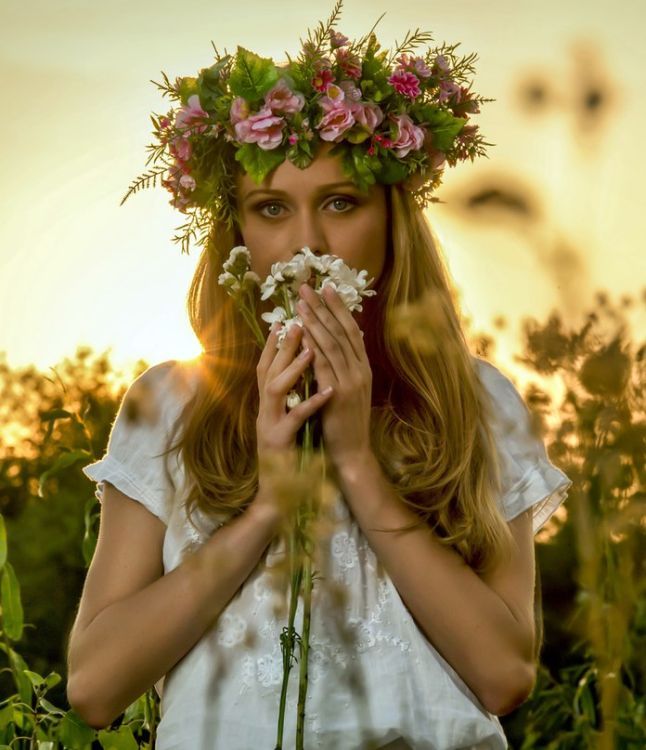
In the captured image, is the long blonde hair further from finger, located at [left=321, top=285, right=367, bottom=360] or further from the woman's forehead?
finger, located at [left=321, top=285, right=367, bottom=360]

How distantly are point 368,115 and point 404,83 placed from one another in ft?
0.44

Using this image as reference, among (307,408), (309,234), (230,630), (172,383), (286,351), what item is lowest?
(230,630)

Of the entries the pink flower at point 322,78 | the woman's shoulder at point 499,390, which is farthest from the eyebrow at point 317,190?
the woman's shoulder at point 499,390

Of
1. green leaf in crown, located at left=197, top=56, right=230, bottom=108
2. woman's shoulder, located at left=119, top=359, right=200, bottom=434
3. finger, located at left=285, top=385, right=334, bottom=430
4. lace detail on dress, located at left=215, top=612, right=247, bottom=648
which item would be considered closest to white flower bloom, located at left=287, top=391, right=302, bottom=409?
finger, located at left=285, top=385, right=334, bottom=430

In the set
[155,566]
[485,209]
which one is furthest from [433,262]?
[485,209]

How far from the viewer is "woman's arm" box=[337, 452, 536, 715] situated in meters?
2.21

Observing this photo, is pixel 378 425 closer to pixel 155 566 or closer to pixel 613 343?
pixel 155 566

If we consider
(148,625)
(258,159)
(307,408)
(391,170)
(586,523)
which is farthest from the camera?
(391,170)

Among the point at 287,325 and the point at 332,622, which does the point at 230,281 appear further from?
the point at 332,622

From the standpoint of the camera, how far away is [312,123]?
2494 mm

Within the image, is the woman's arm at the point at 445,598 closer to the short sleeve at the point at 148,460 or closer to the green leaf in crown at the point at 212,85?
the short sleeve at the point at 148,460

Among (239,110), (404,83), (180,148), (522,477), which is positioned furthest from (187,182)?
(522,477)

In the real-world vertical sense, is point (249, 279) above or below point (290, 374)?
above

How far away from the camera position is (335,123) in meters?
2.47
